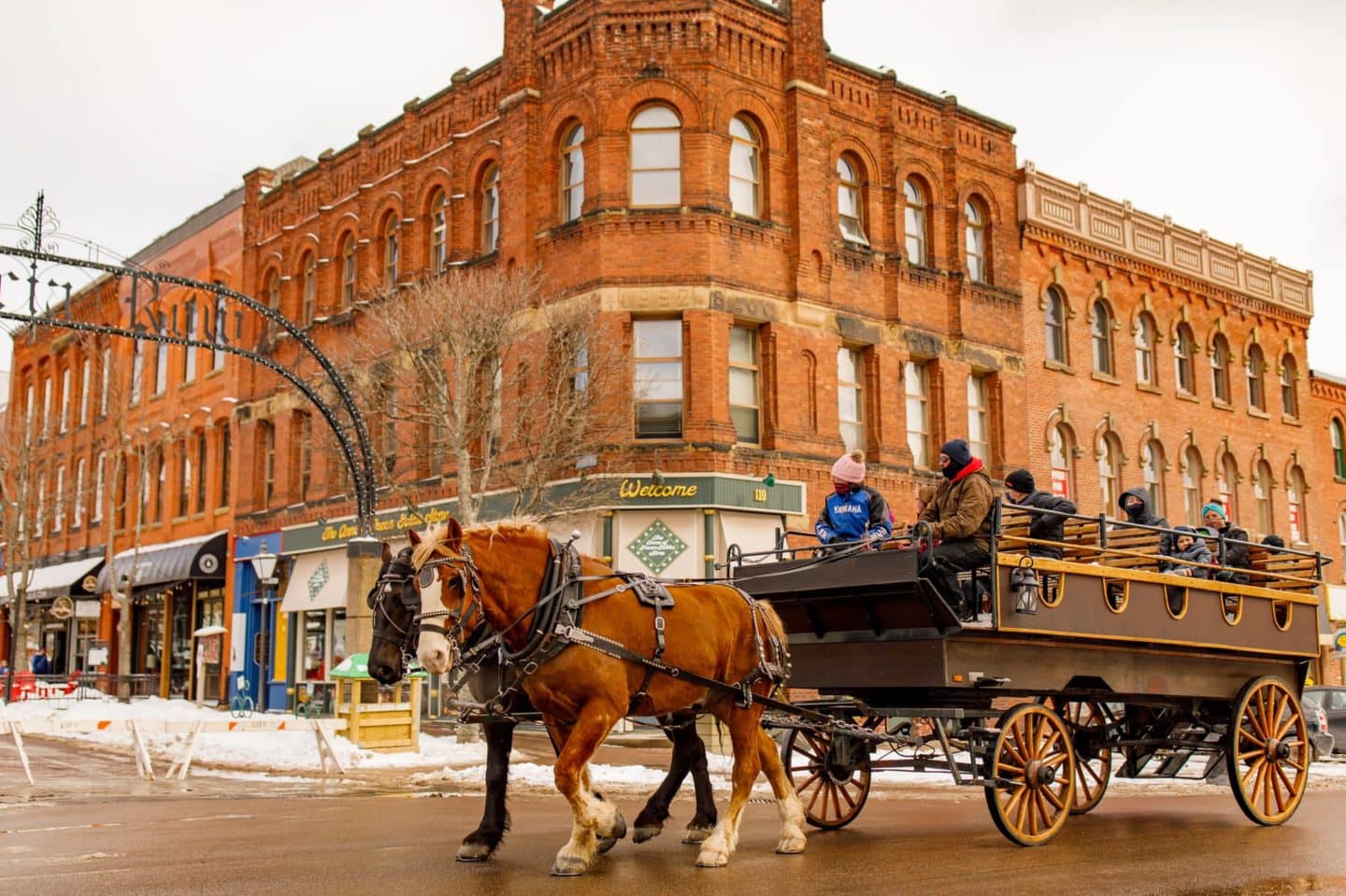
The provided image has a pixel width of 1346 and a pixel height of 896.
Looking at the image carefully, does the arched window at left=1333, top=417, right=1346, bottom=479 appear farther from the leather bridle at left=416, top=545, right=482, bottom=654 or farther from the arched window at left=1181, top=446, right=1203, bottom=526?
the leather bridle at left=416, top=545, right=482, bottom=654

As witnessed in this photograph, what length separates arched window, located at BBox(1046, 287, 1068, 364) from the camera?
3089 cm

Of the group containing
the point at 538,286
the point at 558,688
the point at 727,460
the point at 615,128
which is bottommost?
the point at 558,688

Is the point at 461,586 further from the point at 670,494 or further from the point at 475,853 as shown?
the point at 670,494

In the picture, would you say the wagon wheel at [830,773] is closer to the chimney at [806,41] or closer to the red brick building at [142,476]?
the chimney at [806,41]

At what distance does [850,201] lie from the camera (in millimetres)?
27281

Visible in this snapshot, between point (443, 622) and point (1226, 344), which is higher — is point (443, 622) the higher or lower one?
the lower one

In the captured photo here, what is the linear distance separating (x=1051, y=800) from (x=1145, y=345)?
→ 2636 centimetres

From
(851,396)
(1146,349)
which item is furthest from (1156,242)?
(851,396)

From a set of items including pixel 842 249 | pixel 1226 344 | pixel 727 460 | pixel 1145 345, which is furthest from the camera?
pixel 1226 344

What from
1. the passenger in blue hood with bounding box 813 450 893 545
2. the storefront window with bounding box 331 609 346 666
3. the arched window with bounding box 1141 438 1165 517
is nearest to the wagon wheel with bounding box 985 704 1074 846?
the passenger in blue hood with bounding box 813 450 893 545

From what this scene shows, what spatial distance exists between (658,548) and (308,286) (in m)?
14.3

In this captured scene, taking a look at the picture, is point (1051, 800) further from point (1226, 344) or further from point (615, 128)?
point (1226, 344)

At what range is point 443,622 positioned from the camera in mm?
7457

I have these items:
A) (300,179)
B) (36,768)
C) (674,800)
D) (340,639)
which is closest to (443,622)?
(674,800)
